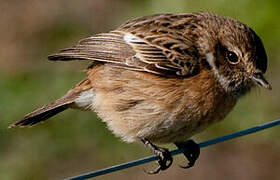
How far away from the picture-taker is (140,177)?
10.7m

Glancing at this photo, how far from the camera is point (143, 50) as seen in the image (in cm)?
845

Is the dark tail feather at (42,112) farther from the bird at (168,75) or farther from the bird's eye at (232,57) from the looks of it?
the bird's eye at (232,57)

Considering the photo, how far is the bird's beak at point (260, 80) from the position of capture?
8016 mm

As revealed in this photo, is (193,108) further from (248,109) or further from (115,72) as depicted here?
(248,109)

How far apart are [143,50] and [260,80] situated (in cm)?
107

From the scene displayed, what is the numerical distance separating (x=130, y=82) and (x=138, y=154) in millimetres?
2502

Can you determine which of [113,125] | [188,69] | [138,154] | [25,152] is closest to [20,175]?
[25,152]

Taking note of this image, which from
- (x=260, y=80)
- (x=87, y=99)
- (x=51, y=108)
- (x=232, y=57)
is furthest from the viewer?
(x=51, y=108)

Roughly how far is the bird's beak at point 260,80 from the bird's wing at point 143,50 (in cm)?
47

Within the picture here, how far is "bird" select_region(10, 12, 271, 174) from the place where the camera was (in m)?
8.05

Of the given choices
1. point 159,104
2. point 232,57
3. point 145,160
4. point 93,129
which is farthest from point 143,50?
point 93,129

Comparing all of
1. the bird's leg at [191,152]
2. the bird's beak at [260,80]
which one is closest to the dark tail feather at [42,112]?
the bird's leg at [191,152]

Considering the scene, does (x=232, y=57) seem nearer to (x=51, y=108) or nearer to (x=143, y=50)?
(x=143, y=50)

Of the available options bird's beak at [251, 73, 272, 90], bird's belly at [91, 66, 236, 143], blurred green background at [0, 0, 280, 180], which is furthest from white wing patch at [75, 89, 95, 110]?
blurred green background at [0, 0, 280, 180]
